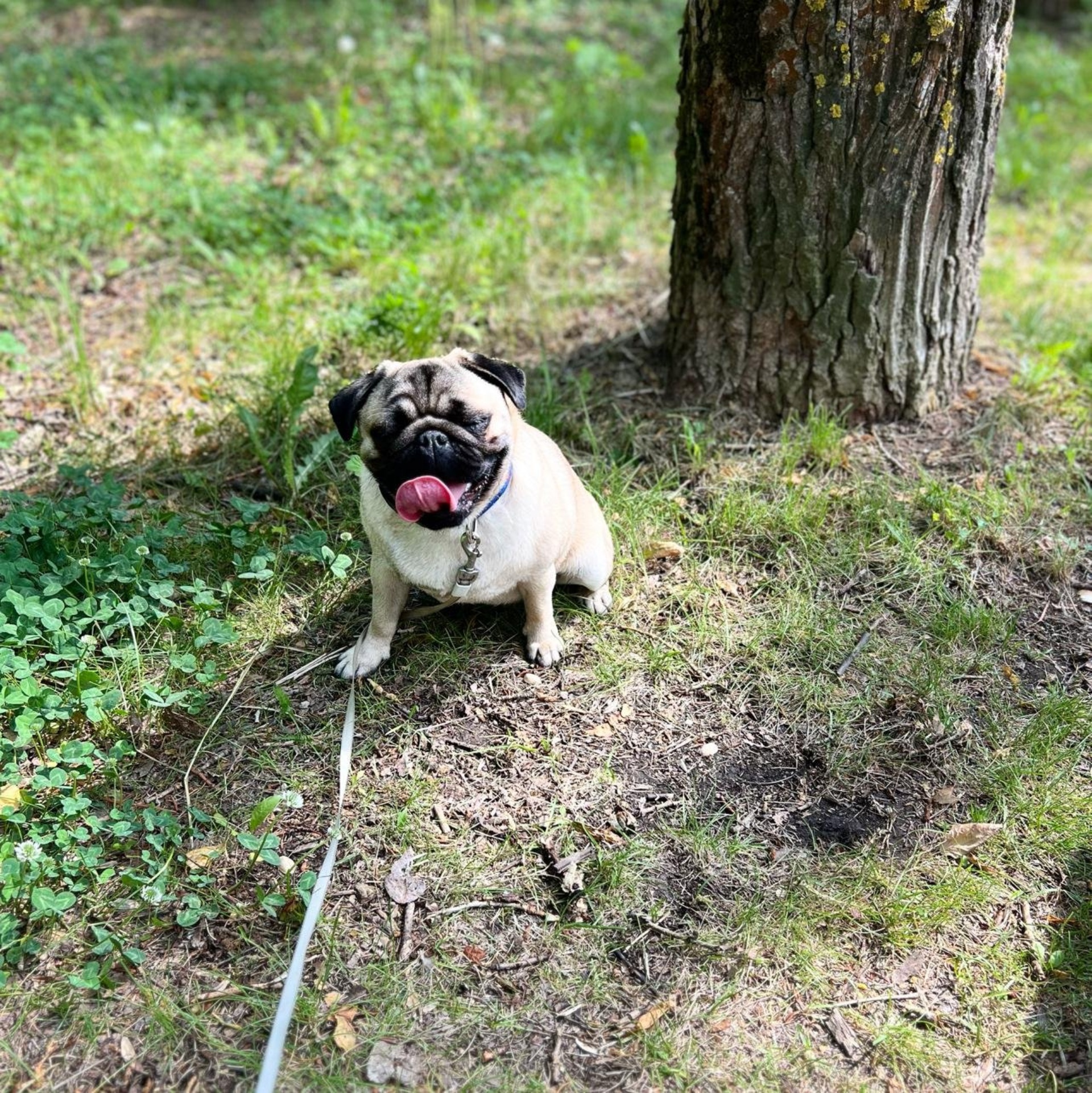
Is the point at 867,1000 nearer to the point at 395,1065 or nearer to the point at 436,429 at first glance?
the point at 395,1065

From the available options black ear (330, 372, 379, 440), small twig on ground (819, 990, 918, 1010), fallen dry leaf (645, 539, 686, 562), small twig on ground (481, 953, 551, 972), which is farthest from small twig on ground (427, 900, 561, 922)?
fallen dry leaf (645, 539, 686, 562)

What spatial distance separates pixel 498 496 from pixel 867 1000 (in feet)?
6.42

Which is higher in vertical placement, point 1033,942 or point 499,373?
point 499,373

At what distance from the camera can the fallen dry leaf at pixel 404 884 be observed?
308 centimetres

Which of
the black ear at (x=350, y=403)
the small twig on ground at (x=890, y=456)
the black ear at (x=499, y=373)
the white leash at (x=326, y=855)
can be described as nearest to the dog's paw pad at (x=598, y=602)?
the white leash at (x=326, y=855)

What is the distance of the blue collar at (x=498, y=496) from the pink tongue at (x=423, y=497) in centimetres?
29

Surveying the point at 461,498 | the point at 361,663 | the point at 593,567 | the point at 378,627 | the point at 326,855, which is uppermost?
the point at 461,498

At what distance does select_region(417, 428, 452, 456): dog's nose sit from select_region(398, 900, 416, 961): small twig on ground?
1.44 meters

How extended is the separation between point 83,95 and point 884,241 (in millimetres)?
6294

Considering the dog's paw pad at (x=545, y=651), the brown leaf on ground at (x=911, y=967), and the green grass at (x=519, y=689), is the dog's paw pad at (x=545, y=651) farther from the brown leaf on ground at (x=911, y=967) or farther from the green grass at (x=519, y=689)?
the brown leaf on ground at (x=911, y=967)

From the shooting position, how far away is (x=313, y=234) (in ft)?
19.9

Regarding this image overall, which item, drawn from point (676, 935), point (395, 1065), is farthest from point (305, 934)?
point (676, 935)

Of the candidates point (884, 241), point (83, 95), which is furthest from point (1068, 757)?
point (83, 95)

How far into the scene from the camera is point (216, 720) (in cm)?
355
